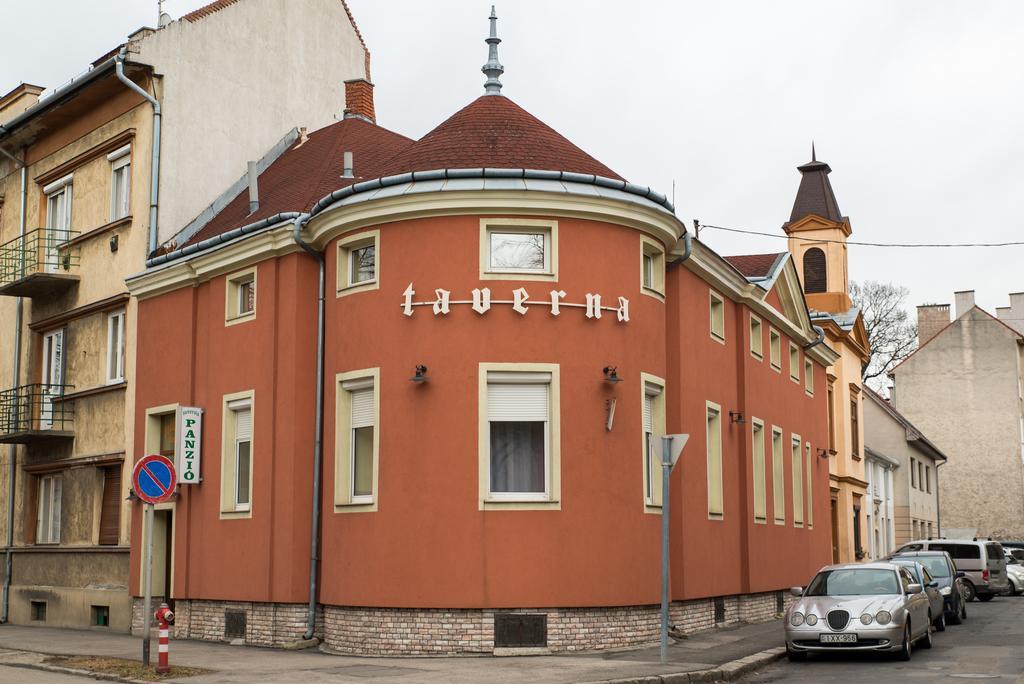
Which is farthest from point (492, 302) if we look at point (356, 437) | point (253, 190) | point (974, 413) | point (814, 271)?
point (974, 413)

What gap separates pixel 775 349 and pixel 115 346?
48.0 feet

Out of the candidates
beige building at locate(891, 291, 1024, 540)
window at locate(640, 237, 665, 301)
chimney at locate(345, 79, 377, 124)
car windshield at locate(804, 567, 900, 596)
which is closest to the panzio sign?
window at locate(640, 237, 665, 301)

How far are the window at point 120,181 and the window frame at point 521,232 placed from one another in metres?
10.0

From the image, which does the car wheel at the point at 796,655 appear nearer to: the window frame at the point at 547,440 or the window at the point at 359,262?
the window frame at the point at 547,440

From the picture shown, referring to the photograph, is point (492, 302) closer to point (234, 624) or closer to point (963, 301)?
point (234, 624)

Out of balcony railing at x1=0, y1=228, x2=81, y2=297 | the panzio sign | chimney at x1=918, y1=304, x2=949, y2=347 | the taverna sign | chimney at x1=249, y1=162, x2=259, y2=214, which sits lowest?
the panzio sign

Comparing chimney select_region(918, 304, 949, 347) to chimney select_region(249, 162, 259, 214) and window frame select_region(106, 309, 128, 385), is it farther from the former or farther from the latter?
window frame select_region(106, 309, 128, 385)

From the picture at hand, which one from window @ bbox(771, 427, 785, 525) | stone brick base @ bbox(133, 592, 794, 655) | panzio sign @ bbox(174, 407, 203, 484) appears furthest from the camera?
window @ bbox(771, 427, 785, 525)

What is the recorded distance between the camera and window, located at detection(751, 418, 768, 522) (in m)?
26.2

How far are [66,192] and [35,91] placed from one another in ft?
12.6

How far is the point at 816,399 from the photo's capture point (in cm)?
3366

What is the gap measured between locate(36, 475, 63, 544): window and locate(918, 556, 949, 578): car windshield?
18534 mm

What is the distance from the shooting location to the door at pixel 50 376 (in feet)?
88.4

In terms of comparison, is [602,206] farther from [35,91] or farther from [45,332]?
[35,91]
